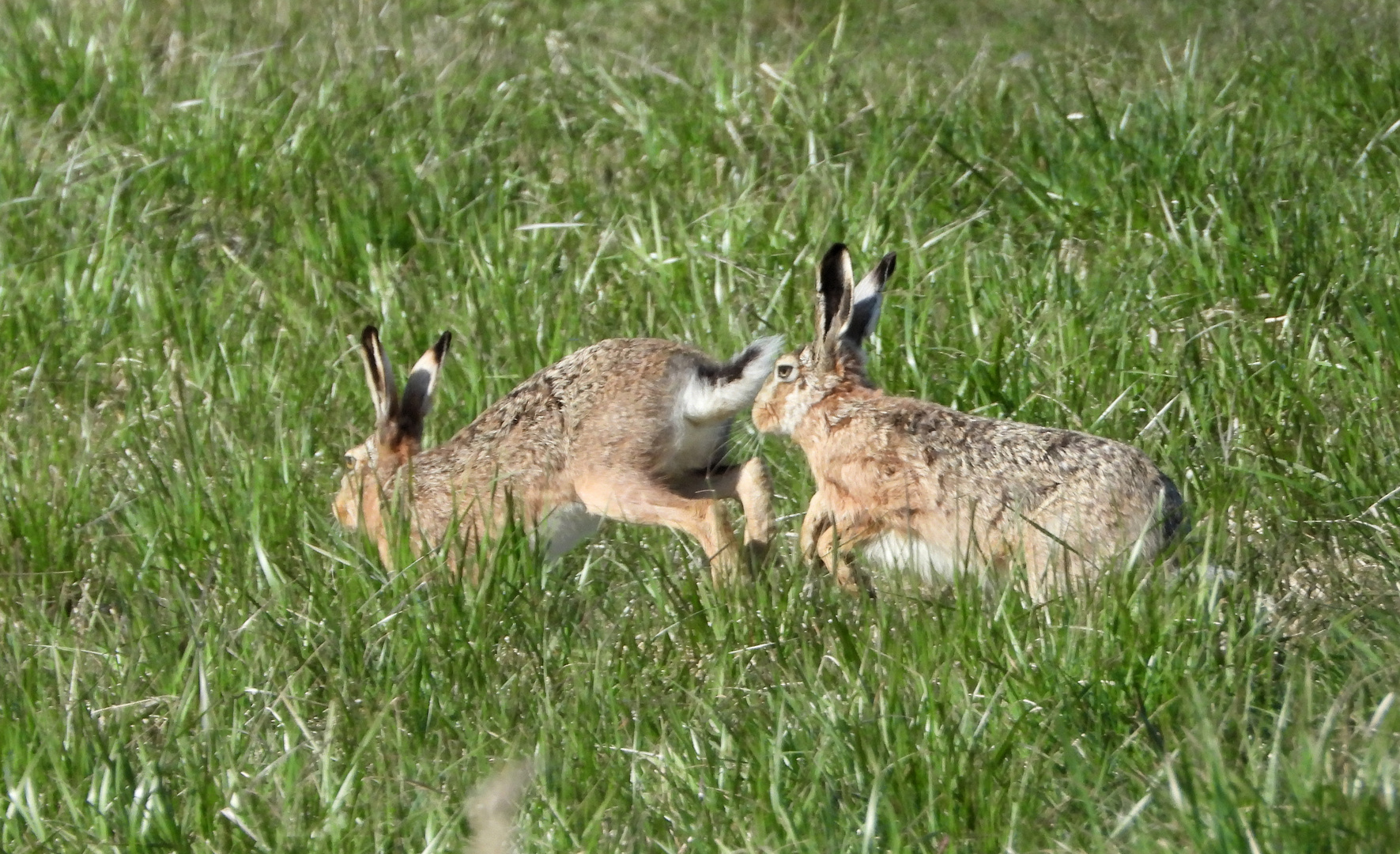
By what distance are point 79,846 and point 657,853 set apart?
1032mm

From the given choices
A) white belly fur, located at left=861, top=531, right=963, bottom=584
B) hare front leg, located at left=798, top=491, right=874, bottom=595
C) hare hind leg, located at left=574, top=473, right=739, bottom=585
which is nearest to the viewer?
hare front leg, located at left=798, top=491, right=874, bottom=595

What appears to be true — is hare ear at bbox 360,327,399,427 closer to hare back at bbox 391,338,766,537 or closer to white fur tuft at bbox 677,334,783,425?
hare back at bbox 391,338,766,537

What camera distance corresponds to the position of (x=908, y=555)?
488cm

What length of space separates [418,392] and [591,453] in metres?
0.63

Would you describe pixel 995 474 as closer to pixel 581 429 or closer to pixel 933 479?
pixel 933 479

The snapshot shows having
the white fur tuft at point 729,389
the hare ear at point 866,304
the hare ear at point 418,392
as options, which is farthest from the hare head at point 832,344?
the hare ear at point 418,392

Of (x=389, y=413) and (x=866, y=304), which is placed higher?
(x=866, y=304)

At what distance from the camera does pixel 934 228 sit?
20.7ft

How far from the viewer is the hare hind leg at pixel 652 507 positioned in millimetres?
4992

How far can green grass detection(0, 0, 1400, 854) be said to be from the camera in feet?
11.5

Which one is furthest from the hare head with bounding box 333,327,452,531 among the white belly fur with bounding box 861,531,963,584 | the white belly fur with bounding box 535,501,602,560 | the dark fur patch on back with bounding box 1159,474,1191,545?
the dark fur patch on back with bounding box 1159,474,1191,545

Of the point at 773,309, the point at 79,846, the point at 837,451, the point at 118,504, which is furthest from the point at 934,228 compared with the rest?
the point at 79,846

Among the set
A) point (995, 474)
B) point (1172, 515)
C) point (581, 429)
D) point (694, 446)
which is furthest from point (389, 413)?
point (1172, 515)

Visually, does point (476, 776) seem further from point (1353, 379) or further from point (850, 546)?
point (1353, 379)
